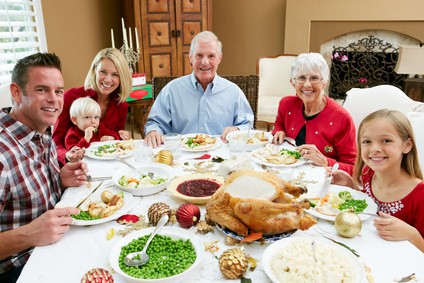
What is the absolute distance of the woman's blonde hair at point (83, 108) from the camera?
89.6 inches

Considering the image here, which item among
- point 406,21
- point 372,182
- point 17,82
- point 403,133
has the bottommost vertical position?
point 372,182

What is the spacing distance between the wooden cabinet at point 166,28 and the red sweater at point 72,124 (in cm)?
171

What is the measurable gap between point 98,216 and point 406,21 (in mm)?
4667

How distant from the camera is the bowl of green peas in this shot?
0.89m

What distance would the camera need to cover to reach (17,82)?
4.77 feet

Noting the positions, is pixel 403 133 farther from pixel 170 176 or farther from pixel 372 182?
pixel 170 176

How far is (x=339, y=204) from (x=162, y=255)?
2.13 feet

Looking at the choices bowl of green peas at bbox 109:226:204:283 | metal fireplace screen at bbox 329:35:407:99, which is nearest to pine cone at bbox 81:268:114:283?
bowl of green peas at bbox 109:226:204:283

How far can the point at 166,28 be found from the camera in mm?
4434

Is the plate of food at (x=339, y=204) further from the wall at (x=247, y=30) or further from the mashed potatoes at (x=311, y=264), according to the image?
the wall at (x=247, y=30)

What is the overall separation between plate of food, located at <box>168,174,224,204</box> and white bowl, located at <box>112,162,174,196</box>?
0.07m

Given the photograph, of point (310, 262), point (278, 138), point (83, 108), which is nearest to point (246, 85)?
point (278, 138)

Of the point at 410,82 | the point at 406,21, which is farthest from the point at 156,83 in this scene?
the point at 406,21

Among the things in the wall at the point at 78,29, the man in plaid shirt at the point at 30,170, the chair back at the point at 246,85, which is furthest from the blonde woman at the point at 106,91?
the wall at the point at 78,29
